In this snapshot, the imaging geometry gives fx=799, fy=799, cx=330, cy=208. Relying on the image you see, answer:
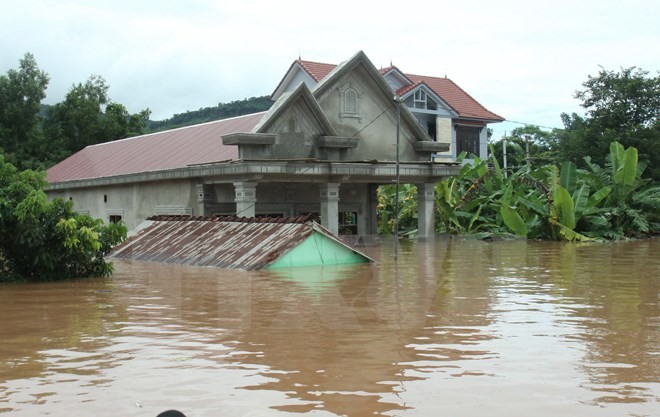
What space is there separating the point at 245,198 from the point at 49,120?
26.1 metres

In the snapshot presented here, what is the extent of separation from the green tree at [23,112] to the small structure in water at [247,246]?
75.8 ft

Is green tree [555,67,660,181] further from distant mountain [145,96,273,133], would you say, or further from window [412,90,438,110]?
distant mountain [145,96,273,133]

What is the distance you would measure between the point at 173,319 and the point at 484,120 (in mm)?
44084

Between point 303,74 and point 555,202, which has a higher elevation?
point 303,74

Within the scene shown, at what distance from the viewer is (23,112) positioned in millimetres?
42844

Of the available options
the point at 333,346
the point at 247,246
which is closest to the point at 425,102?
the point at 247,246

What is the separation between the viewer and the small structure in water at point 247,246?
58.7ft

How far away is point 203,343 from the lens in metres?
8.81

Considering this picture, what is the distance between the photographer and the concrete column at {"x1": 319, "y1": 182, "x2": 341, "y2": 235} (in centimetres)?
2594

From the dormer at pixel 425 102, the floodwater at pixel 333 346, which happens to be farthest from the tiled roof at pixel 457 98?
the floodwater at pixel 333 346

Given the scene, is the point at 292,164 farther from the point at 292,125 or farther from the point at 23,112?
the point at 23,112

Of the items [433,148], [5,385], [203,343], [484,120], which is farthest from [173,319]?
[484,120]

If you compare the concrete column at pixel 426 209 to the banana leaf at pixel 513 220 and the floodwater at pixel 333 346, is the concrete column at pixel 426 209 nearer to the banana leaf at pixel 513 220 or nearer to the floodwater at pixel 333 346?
the banana leaf at pixel 513 220

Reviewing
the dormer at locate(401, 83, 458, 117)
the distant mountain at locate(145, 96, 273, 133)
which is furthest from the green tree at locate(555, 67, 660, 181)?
the distant mountain at locate(145, 96, 273, 133)
